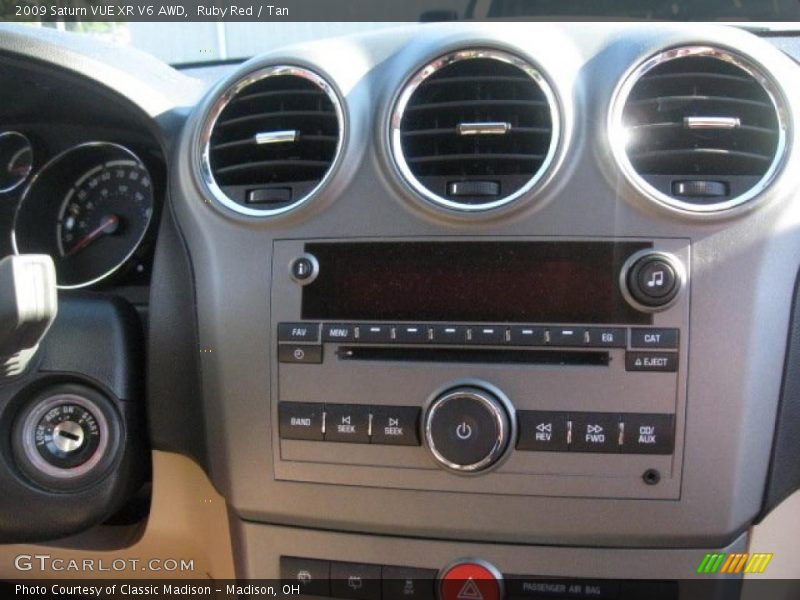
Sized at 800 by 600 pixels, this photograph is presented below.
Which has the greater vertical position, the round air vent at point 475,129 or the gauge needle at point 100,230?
the round air vent at point 475,129

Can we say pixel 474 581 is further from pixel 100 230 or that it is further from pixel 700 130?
pixel 100 230

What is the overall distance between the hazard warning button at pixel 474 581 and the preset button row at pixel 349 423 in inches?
9.6

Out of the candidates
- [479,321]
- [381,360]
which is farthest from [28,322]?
[479,321]

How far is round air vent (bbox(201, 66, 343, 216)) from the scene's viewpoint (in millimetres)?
1471

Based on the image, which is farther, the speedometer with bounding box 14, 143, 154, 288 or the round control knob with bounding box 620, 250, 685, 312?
the speedometer with bounding box 14, 143, 154, 288

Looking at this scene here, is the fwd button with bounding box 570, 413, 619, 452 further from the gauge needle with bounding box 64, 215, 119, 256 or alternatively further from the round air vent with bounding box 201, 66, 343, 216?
the gauge needle with bounding box 64, 215, 119, 256

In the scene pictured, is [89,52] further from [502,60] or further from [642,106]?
[642,106]

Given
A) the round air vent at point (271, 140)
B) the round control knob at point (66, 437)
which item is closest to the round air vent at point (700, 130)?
the round air vent at point (271, 140)

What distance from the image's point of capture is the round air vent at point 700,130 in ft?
4.38

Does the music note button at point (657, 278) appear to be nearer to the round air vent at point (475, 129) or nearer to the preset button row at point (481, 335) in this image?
the preset button row at point (481, 335)

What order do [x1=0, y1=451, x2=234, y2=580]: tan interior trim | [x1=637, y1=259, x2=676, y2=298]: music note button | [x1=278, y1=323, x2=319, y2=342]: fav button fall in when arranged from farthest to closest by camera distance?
[x1=0, y1=451, x2=234, y2=580]: tan interior trim → [x1=278, y1=323, x2=319, y2=342]: fav button → [x1=637, y1=259, x2=676, y2=298]: music note button

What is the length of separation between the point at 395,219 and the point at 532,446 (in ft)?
1.49

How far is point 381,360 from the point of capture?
1376 mm

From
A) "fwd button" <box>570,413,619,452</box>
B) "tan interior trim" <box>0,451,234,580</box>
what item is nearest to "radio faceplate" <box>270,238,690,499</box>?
"fwd button" <box>570,413,619,452</box>
